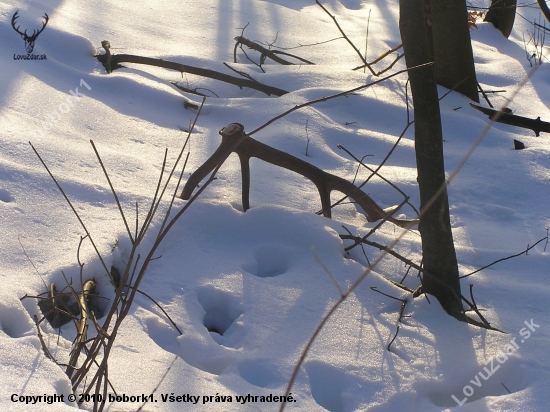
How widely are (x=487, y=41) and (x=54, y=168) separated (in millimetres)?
6295

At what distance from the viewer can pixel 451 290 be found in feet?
7.06

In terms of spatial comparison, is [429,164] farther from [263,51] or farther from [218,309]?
[263,51]

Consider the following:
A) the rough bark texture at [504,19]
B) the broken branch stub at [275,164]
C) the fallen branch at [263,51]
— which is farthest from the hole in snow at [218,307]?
the rough bark texture at [504,19]

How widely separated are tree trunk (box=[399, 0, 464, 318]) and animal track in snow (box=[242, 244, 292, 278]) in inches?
24.7

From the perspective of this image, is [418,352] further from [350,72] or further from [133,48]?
[133,48]

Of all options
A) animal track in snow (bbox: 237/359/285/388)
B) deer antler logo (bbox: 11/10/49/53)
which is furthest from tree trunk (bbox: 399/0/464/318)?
deer antler logo (bbox: 11/10/49/53)

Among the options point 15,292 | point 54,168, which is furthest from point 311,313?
point 54,168

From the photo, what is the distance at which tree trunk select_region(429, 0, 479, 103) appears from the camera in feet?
14.4

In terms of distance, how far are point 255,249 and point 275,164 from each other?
0.54 m

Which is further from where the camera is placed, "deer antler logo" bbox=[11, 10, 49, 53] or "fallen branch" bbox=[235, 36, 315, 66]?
"fallen branch" bbox=[235, 36, 315, 66]

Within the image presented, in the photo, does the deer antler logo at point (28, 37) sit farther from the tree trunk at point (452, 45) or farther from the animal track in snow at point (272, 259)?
the tree trunk at point (452, 45)

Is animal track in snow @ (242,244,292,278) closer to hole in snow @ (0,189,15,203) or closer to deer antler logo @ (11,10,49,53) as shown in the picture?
hole in snow @ (0,189,15,203)

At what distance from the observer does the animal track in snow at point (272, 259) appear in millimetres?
2356

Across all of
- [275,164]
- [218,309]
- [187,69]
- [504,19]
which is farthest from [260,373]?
[504,19]
